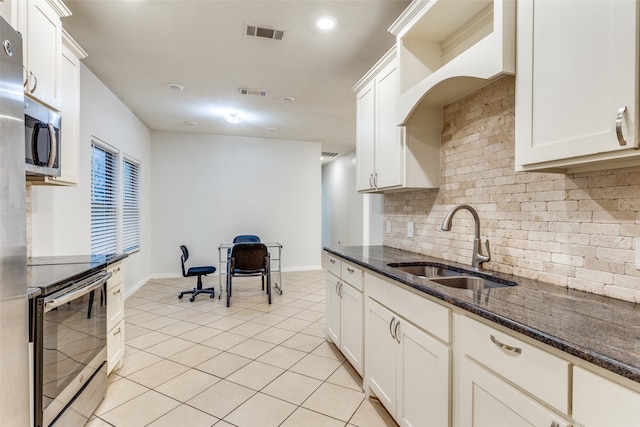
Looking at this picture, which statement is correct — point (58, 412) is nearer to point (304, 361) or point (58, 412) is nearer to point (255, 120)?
point (304, 361)

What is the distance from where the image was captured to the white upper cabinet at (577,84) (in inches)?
38.4

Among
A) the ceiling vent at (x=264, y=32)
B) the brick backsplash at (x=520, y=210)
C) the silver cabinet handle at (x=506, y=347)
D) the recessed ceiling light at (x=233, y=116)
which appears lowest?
the silver cabinet handle at (x=506, y=347)

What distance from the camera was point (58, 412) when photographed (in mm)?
1494

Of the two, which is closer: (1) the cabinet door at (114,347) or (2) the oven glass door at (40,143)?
(2) the oven glass door at (40,143)

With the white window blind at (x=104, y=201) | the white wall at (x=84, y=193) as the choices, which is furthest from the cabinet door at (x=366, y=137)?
the white window blind at (x=104, y=201)

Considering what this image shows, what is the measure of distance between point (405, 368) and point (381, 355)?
29 cm

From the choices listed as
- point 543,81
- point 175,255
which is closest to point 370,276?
point 543,81

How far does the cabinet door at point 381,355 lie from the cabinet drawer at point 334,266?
61 cm

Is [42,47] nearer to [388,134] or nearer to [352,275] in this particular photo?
[388,134]

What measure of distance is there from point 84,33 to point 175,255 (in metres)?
3.94

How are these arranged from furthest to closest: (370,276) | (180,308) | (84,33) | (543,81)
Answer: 1. (180,308)
2. (84,33)
3. (370,276)
4. (543,81)

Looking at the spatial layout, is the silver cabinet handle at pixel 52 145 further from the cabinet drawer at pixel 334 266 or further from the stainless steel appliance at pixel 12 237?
the cabinet drawer at pixel 334 266

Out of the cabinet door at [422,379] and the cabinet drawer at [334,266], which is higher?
the cabinet drawer at [334,266]

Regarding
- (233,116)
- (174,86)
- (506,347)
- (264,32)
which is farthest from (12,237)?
(233,116)
